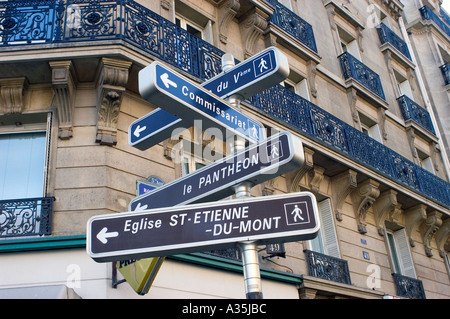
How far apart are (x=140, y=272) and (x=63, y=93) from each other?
3408 millimetres

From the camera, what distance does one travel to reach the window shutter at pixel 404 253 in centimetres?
1387

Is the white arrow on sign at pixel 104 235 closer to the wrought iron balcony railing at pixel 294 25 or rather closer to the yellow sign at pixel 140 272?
the yellow sign at pixel 140 272

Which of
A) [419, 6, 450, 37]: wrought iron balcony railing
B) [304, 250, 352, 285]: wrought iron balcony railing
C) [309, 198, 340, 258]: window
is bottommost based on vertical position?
[304, 250, 352, 285]: wrought iron balcony railing

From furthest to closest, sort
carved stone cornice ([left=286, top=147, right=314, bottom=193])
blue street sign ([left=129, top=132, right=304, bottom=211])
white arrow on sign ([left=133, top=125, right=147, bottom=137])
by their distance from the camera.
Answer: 1. carved stone cornice ([left=286, top=147, right=314, bottom=193])
2. white arrow on sign ([left=133, top=125, right=147, bottom=137])
3. blue street sign ([left=129, top=132, right=304, bottom=211])

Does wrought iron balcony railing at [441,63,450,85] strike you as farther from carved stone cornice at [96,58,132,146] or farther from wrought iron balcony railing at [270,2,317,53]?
carved stone cornice at [96,58,132,146]

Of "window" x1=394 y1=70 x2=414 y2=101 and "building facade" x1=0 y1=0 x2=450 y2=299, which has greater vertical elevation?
"window" x1=394 y1=70 x2=414 y2=101

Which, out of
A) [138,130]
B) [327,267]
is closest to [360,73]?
[327,267]

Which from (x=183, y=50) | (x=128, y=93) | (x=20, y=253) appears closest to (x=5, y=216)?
(x=20, y=253)

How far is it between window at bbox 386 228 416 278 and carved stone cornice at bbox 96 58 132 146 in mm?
8504

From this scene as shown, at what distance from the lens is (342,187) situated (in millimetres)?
12297

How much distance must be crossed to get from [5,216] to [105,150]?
5.83ft

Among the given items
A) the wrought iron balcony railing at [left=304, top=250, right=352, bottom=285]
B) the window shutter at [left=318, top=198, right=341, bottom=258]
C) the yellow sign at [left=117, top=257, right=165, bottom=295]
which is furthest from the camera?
the window shutter at [left=318, top=198, right=341, bottom=258]

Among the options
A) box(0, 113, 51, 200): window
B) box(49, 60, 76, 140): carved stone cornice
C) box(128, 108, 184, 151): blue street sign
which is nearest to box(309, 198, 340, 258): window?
box(49, 60, 76, 140): carved stone cornice

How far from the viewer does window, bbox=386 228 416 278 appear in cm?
1381
